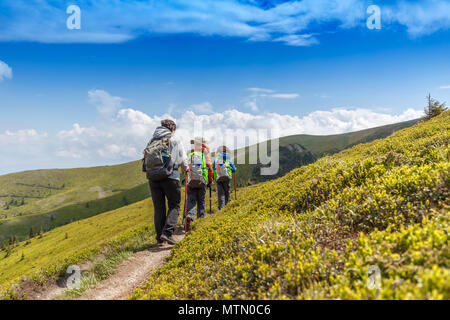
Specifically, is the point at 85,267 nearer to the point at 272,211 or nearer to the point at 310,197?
the point at 272,211

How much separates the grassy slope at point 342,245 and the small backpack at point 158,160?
292cm

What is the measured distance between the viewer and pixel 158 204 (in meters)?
10.0

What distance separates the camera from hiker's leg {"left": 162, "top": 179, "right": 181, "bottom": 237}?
378 inches

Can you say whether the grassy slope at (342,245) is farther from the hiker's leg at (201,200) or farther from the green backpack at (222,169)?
the green backpack at (222,169)

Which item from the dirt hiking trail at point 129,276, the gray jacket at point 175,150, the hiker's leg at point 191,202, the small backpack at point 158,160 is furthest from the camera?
the hiker's leg at point 191,202

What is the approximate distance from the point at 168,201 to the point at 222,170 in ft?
19.6

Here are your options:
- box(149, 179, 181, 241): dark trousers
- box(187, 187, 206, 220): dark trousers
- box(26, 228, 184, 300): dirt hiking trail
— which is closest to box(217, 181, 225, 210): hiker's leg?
box(187, 187, 206, 220): dark trousers

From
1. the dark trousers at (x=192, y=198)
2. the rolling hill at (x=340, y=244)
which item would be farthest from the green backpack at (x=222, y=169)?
the rolling hill at (x=340, y=244)

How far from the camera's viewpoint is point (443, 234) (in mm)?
3732

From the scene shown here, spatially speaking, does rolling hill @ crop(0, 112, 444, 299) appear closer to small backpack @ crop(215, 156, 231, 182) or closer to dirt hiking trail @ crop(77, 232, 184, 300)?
dirt hiking trail @ crop(77, 232, 184, 300)

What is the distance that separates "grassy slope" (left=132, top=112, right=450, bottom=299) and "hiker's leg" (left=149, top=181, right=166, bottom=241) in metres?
2.31

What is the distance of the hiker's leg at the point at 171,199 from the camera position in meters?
9.61

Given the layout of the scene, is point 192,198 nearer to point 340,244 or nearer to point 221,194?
point 221,194

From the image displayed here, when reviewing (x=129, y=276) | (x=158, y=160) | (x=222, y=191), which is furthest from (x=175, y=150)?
(x=222, y=191)
